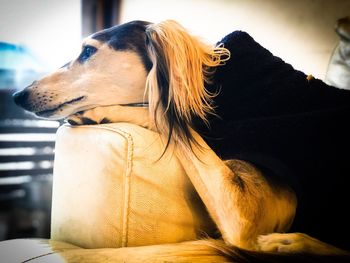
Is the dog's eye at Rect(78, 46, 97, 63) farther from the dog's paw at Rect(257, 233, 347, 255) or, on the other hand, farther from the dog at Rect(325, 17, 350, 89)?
the dog at Rect(325, 17, 350, 89)

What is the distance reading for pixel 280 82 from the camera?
0.65 meters

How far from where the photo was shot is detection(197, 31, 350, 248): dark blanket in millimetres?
598

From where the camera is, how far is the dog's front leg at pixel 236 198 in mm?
559

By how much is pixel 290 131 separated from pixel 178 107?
0.23 metres

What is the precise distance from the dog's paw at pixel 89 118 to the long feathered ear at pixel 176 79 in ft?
0.33

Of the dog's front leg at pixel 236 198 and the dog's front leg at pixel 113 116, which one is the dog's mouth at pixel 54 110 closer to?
the dog's front leg at pixel 113 116

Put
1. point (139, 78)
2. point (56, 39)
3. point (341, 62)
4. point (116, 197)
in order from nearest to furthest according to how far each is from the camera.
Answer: point (116, 197)
point (139, 78)
point (56, 39)
point (341, 62)

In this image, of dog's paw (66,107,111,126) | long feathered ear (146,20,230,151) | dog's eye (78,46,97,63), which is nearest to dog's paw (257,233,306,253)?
long feathered ear (146,20,230,151)

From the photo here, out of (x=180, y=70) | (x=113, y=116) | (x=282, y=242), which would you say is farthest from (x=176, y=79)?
(x=282, y=242)

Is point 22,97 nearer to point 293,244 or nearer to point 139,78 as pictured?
point 139,78

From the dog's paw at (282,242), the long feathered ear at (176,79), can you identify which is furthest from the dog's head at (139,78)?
the dog's paw at (282,242)

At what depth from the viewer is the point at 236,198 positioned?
56 cm

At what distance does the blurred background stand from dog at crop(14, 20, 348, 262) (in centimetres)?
7

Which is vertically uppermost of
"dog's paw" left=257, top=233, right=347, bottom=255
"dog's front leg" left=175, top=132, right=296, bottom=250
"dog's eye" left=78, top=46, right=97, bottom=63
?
"dog's eye" left=78, top=46, right=97, bottom=63
